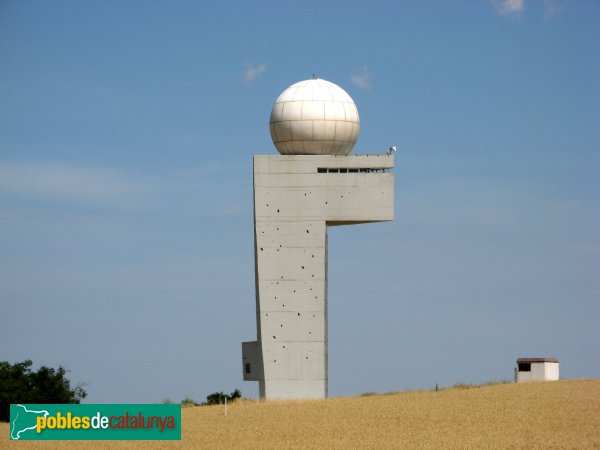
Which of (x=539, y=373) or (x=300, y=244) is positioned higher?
(x=300, y=244)

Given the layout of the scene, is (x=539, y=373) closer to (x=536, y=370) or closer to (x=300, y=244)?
(x=536, y=370)

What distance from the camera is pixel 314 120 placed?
6762cm

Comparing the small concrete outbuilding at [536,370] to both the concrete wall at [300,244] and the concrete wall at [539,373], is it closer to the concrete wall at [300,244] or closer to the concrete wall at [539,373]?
the concrete wall at [539,373]

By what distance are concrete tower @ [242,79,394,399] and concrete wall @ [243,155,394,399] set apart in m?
0.05

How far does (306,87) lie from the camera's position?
2702 inches

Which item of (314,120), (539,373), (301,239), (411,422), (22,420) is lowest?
(411,422)

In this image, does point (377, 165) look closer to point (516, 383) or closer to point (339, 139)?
point (339, 139)

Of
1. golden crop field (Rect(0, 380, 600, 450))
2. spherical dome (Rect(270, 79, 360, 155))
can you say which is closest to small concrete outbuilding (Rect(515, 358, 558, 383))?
golden crop field (Rect(0, 380, 600, 450))

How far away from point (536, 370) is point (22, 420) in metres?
27.6

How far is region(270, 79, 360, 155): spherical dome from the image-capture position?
67.8 m

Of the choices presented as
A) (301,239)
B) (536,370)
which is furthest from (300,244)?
(536,370)

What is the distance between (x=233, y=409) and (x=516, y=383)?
14.3m

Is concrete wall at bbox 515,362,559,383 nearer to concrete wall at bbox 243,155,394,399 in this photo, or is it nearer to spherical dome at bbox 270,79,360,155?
concrete wall at bbox 243,155,394,399

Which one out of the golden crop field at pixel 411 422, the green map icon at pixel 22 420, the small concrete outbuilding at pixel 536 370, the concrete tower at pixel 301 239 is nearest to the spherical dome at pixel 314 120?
→ the concrete tower at pixel 301 239
